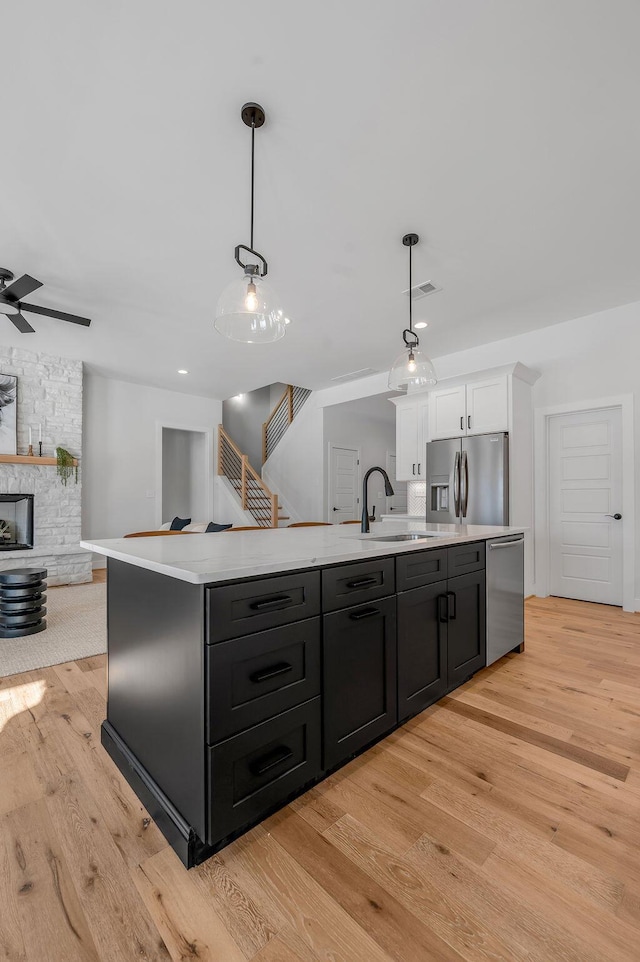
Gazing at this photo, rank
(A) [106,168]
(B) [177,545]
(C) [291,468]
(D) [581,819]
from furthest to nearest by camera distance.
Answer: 1. (C) [291,468]
2. (A) [106,168]
3. (B) [177,545]
4. (D) [581,819]

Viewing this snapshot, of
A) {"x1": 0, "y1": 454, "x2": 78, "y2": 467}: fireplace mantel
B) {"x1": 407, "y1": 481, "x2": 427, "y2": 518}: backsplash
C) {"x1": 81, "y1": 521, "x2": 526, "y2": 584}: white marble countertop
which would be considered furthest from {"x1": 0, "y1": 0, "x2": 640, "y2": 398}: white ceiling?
{"x1": 407, "y1": 481, "x2": 427, "y2": 518}: backsplash

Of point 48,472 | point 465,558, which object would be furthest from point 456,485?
point 48,472

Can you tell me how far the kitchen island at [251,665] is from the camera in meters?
1.27

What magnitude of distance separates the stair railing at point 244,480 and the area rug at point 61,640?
328cm

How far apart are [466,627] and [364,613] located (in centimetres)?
97

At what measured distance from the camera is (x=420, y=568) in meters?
2.03

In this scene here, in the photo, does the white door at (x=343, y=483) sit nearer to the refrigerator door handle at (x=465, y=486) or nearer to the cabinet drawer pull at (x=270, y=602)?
the refrigerator door handle at (x=465, y=486)

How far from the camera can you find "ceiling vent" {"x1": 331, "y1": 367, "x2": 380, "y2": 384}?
238 inches

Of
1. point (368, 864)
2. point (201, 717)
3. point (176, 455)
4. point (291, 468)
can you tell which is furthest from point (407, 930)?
point (176, 455)

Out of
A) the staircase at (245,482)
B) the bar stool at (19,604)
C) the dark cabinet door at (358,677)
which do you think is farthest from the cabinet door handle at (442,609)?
the staircase at (245,482)

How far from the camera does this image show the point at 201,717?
1.25 metres

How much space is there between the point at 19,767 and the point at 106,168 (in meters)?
2.94

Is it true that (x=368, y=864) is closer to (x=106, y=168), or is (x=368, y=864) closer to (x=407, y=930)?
(x=407, y=930)

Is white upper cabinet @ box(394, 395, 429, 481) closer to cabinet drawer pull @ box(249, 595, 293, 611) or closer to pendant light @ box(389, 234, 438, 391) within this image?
pendant light @ box(389, 234, 438, 391)
